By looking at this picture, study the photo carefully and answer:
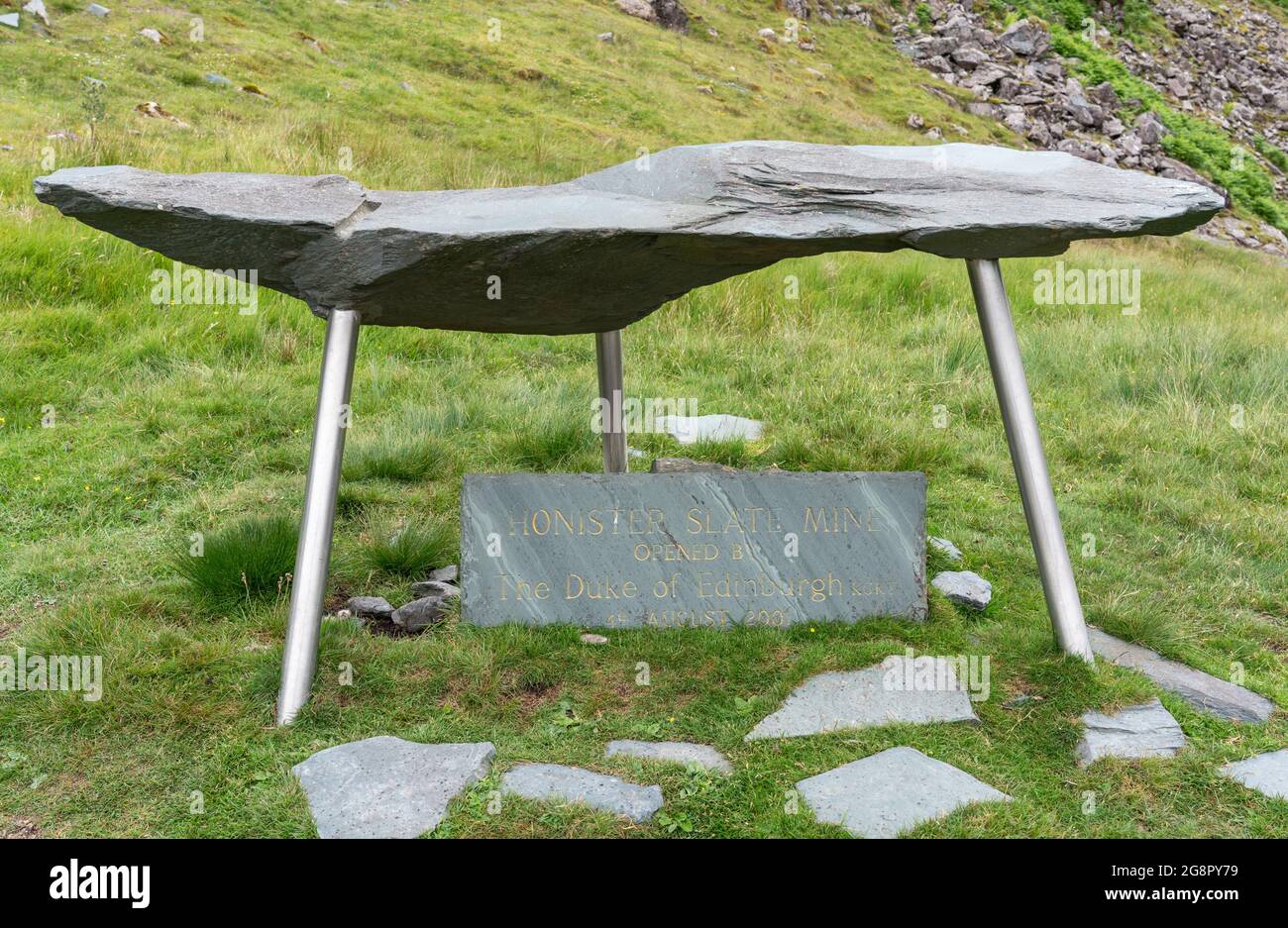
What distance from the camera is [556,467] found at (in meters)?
5.22

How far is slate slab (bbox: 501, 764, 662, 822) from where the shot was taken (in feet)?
8.82

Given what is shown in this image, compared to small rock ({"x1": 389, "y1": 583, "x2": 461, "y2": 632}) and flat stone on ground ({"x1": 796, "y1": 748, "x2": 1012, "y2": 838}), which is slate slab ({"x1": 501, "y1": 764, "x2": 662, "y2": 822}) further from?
small rock ({"x1": 389, "y1": 583, "x2": 461, "y2": 632})

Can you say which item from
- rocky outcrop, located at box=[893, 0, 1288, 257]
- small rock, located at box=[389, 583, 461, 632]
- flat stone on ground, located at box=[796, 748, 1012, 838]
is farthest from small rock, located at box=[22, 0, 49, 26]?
rocky outcrop, located at box=[893, 0, 1288, 257]

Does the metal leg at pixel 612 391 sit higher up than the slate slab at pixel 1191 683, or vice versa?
the metal leg at pixel 612 391

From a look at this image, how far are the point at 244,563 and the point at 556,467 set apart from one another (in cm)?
175

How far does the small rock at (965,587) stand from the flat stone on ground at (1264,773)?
3.64ft

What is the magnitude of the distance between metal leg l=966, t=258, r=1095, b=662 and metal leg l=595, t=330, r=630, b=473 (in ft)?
5.36

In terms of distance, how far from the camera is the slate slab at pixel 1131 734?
9.78ft

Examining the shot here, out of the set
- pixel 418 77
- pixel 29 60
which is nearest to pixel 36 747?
pixel 29 60

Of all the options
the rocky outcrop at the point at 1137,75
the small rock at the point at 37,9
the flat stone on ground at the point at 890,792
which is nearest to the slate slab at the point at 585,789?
the flat stone on ground at the point at 890,792

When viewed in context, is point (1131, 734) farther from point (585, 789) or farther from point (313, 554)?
point (313, 554)

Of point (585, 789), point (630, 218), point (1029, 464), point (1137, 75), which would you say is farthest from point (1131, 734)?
point (1137, 75)

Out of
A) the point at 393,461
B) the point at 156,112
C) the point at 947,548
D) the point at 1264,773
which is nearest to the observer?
the point at 1264,773

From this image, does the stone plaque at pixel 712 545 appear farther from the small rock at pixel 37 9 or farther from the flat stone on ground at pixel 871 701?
the small rock at pixel 37 9
